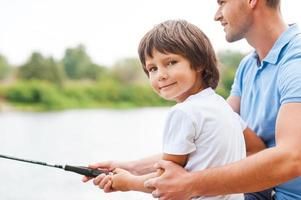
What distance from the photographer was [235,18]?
141 cm

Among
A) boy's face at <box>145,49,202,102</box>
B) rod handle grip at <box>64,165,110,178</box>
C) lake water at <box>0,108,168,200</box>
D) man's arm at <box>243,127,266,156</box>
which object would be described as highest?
boy's face at <box>145,49,202,102</box>

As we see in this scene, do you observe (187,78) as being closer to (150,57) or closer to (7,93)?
(150,57)

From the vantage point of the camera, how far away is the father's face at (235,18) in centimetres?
140

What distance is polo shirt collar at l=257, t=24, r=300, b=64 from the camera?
1354mm

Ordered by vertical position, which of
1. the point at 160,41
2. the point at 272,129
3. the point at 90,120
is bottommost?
the point at 90,120

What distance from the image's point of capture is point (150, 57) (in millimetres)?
1255

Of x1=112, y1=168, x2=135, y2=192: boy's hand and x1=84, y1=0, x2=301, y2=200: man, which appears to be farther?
x1=112, y1=168, x2=135, y2=192: boy's hand

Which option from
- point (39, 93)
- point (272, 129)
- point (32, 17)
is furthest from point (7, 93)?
point (272, 129)

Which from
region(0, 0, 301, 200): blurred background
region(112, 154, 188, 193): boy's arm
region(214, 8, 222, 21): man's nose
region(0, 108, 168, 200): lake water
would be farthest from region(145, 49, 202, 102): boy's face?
region(0, 0, 301, 200): blurred background

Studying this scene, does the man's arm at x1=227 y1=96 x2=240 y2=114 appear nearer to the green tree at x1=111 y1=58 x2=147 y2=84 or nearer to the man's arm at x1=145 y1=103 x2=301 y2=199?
the man's arm at x1=145 y1=103 x2=301 y2=199

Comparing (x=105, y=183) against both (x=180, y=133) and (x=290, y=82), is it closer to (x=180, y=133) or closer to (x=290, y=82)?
(x=180, y=133)

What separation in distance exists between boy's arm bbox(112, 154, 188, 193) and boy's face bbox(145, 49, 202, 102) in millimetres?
158

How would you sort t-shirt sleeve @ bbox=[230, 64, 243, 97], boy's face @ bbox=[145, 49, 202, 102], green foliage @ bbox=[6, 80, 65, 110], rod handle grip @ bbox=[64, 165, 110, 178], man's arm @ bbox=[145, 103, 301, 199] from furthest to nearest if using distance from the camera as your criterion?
green foliage @ bbox=[6, 80, 65, 110] < t-shirt sleeve @ bbox=[230, 64, 243, 97] < rod handle grip @ bbox=[64, 165, 110, 178] < boy's face @ bbox=[145, 49, 202, 102] < man's arm @ bbox=[145, 103, 301, 199]

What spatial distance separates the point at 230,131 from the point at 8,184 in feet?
14.5
